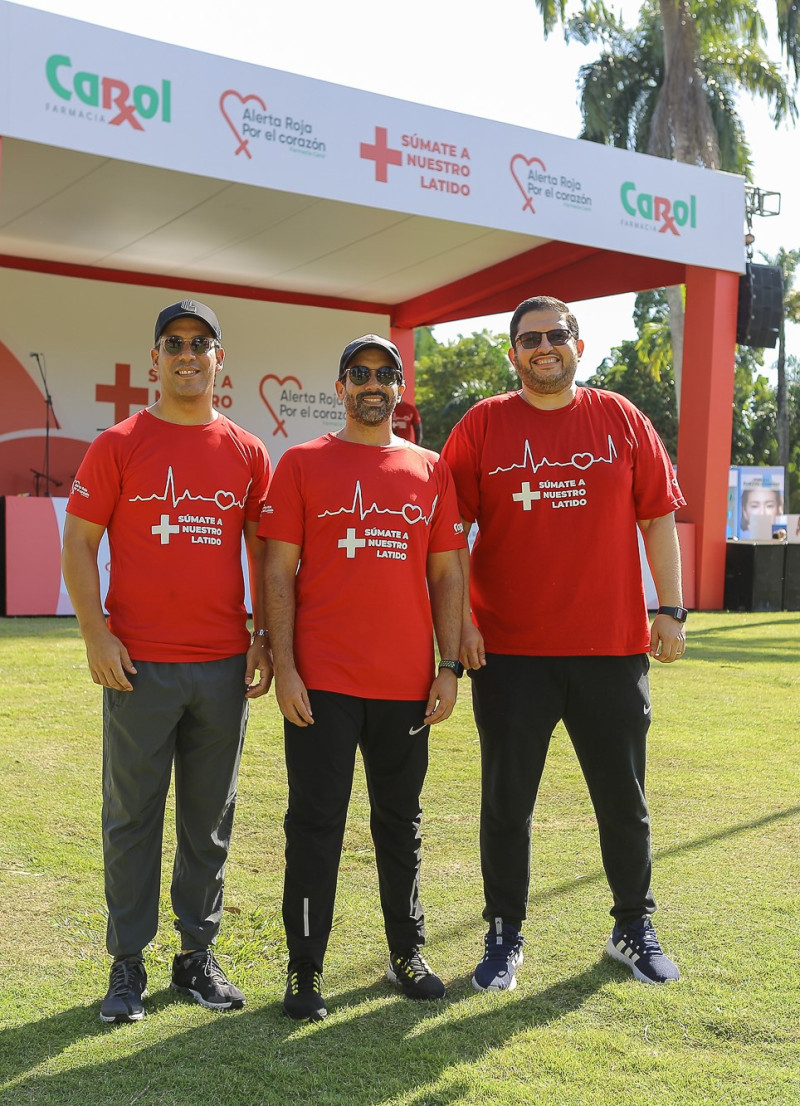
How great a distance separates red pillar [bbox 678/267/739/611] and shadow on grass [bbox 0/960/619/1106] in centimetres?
1033

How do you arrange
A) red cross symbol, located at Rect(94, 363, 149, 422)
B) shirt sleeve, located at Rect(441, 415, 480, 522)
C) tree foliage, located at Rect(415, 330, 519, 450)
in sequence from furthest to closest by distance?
tree foliage, located at Rect(415, 330, 519, 450) < red cross symbol, located at Rect(94, 363, 149, 422) < shirt sleeve, located at Rect(441, 415, 480, 522)

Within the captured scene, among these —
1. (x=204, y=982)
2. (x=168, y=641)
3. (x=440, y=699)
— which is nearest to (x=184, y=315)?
(x=168, y=641)

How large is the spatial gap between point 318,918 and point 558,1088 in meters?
0.73

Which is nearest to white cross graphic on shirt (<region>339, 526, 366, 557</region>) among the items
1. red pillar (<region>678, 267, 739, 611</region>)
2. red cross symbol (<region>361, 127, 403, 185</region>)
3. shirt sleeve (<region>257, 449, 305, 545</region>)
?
shirt sleeve (<region>257, 449, 305, 545</region>)

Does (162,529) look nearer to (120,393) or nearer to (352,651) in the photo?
(352,651)

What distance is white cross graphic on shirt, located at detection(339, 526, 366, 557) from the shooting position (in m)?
2.94

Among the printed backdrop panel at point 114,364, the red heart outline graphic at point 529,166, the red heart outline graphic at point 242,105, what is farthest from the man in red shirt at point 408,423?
the red heart outline graphic at point 242,105

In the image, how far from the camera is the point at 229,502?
118 inches

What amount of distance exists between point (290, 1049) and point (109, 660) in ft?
3.37

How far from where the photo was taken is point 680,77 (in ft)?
71.1

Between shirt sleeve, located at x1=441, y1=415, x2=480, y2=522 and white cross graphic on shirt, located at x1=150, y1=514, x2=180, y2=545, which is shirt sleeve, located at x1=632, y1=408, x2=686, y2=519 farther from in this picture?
white cross graphic on shirt, located at x1=150, y1=514, x2=180, y2=545

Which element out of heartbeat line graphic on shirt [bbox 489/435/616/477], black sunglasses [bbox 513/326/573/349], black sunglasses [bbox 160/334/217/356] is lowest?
heartbeat line graphic on shirt [bbox 489/435/616/477]

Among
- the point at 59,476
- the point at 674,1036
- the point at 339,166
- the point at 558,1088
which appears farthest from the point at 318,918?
the point at 59,476

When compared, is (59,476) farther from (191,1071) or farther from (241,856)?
(191,1071)
